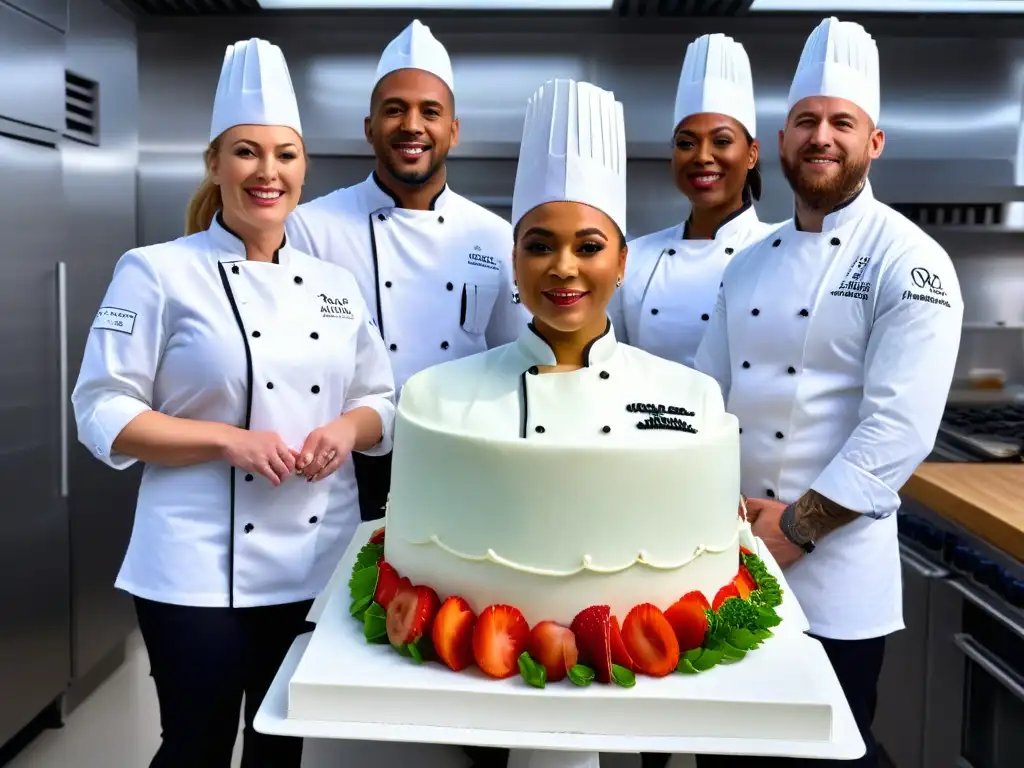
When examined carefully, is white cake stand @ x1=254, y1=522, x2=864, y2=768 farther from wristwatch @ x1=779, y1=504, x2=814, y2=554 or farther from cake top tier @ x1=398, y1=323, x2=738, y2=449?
wristwatch @ x1=779, y1=504, x2=814, y2=554

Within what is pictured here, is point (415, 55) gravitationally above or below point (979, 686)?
above

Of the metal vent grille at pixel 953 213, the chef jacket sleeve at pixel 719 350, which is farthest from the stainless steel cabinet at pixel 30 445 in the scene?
the metal vent grille at pixel 953 213

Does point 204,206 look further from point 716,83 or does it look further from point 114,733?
point 114,733

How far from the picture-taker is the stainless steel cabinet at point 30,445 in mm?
2684

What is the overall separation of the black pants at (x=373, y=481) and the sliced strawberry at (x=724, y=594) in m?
0.99

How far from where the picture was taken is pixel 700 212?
2314 mm

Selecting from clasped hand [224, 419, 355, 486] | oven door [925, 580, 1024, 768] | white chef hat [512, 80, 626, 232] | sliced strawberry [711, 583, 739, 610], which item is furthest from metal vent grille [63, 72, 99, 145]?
oven door [925, 580, 1024, 768]

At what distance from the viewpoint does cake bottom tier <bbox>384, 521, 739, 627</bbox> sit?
1.25m

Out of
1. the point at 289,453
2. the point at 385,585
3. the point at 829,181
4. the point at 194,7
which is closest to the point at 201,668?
the point at 289,453

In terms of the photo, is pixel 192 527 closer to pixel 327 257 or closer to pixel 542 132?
pixel 327 257

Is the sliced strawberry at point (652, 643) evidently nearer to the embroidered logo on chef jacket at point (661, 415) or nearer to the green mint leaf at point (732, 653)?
the green mint leaf at point (732, 653)

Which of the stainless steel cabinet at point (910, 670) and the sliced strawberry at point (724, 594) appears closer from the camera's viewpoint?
the sliced strawberry at point (724, 594)

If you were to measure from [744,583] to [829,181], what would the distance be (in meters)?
0.85

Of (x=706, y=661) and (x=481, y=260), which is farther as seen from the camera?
(x=481, y=260)
